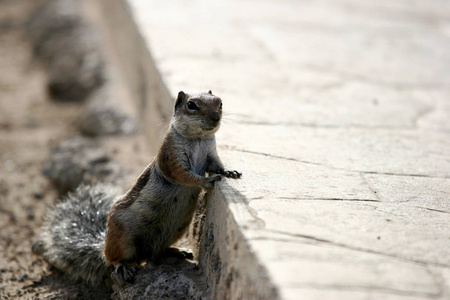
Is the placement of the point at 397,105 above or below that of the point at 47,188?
above

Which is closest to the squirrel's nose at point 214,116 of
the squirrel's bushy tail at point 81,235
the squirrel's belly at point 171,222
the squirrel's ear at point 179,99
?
the squirrel's ear at point 179,99

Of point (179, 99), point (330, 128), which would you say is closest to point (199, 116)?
point (179, 99)

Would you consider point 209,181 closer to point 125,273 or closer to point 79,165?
point 125,273

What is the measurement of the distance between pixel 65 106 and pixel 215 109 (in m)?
4.09

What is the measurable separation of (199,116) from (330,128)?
4.45ft

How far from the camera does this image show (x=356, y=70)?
5246mm

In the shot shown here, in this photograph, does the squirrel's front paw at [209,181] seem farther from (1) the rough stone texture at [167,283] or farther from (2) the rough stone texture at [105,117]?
(2) the rough stone texture at [105,117]

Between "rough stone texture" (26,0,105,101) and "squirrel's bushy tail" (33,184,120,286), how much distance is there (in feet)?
9.80

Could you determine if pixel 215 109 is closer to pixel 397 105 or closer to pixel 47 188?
pixel 397 105

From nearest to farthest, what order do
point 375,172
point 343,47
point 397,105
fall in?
point 375,172
point 397,105
point 343,47

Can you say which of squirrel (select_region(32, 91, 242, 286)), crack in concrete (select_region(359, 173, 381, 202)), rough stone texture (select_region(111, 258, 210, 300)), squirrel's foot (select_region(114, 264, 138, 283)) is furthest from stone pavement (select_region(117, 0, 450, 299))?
squirrel's foot (select_region(114, 264, 138, 283))

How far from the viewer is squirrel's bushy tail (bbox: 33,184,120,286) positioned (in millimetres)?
3318

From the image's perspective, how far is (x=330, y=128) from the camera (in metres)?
3.98

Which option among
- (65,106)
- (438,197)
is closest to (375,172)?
(438,197)
